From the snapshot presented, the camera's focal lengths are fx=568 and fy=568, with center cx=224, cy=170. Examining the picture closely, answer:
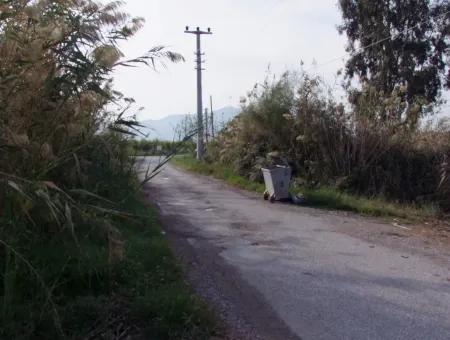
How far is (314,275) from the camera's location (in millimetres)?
7430

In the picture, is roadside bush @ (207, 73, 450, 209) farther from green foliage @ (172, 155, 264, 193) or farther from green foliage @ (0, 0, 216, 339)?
green foliage @ (0, 0, 216, 339)

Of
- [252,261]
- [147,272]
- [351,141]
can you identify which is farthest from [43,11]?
[351,141]

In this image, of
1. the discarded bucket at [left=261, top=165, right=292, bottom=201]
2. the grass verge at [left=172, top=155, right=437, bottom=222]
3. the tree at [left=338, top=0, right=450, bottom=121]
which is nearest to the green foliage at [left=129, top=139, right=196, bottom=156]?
the grass verge at [left=172, top=155, right=437, bottom=222]

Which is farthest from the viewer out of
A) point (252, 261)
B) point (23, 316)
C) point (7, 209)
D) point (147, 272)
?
point (252, 261)

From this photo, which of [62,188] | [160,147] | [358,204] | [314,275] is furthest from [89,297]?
[358,204]

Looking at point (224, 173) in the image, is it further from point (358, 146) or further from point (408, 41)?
point (408, 41)

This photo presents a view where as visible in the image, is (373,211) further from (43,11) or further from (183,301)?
(43,11)

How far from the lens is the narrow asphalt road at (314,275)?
5594 millimetres

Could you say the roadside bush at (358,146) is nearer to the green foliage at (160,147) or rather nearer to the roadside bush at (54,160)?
the green foliage at (160,147)

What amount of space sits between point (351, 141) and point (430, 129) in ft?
7.86

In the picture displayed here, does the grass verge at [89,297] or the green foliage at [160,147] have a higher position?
the green foliage at [160,147]

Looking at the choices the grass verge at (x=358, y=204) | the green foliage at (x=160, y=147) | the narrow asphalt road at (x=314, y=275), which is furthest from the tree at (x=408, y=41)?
the green foliage at (x=160, y=147)

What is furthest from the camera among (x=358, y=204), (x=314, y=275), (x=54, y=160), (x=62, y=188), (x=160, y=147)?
(x=358, y=204)

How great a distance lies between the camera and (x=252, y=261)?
8.24 meters
